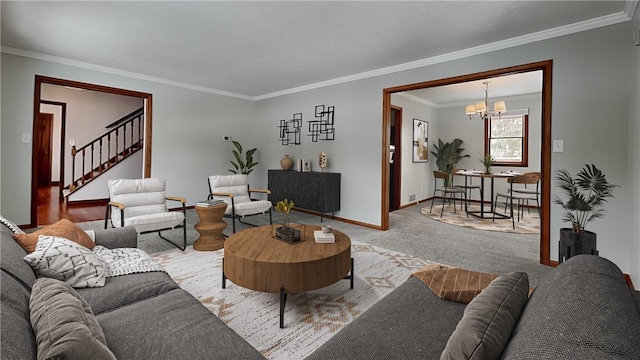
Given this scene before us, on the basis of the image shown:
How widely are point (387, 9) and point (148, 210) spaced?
3486 millimetres

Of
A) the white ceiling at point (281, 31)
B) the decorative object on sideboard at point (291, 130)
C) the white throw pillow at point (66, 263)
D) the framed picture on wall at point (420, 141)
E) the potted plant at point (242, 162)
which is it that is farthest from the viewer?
the framed picture on wall at point (420, 141)

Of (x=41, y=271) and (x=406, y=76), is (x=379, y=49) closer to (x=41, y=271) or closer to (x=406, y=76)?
(x=406, y=76)

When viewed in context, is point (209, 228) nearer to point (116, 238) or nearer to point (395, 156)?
point (116, 238)

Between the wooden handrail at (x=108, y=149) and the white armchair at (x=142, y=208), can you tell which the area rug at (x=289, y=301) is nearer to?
the white armchair at (x=142, y=208)

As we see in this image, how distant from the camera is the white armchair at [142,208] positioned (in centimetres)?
327

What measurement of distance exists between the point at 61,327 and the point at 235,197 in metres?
3.86

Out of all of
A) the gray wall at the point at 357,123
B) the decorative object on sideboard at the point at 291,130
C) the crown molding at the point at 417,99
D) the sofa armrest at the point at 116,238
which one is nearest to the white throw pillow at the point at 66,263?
the sofa armrest at the point at 116,238

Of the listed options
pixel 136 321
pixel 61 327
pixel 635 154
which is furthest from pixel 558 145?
pixel 61 327

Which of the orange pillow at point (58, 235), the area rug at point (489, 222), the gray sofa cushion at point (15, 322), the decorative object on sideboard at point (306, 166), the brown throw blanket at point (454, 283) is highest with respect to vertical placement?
the decorative object on sideboard at point (306, 166)

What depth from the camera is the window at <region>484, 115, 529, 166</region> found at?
6.72 metres

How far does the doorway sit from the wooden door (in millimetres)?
8939

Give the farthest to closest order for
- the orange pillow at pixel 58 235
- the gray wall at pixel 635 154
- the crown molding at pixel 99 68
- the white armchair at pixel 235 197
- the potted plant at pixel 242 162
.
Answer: the potted plant at pixel 242 162 → the white armchair at pixel 235 197 → the crown molding at pixel 99 68 → the gray wall at pixel 635 154 → the orange pillow at pixel 58 235

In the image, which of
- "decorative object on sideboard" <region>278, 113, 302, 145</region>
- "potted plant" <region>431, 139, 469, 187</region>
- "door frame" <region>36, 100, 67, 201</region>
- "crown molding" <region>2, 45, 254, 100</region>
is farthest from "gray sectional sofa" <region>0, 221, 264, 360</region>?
"potted plant" <region>431, 139, 469, 187</region>

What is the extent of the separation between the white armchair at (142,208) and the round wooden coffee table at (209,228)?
0.17m
